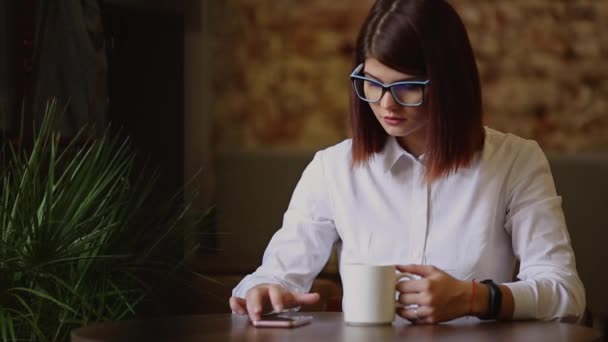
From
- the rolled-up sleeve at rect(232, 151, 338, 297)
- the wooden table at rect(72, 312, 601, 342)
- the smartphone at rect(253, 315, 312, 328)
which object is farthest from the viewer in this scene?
the rolled-up sleeve at rect(232, 151, 338, 297)

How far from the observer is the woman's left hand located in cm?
150

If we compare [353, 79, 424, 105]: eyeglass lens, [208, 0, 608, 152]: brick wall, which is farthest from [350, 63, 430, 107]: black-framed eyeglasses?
[208, 0, 608, 152]: brick wall

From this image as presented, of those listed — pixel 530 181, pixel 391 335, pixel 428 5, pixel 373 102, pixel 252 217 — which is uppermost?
pixel 428 5

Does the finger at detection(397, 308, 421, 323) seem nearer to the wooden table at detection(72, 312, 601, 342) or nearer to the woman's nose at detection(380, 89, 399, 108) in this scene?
the wooden table at detection(72, 312, 601, 342)

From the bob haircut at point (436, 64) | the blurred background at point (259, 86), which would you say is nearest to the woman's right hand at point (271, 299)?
the bob haircut at point (436, 64)

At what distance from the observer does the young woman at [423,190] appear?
174 cm

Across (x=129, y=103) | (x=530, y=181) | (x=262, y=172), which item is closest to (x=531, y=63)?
(x=262, y=172)

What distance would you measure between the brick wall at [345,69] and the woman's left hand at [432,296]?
227 centimetres

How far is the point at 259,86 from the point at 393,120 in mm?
2568

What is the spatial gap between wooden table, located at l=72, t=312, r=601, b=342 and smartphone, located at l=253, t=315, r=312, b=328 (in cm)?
1

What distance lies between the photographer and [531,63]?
12.8ft

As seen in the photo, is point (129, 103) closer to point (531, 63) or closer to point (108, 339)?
point (531, 63)

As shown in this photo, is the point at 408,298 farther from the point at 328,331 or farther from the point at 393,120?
the point at 393,120

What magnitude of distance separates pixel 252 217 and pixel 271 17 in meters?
0.86
